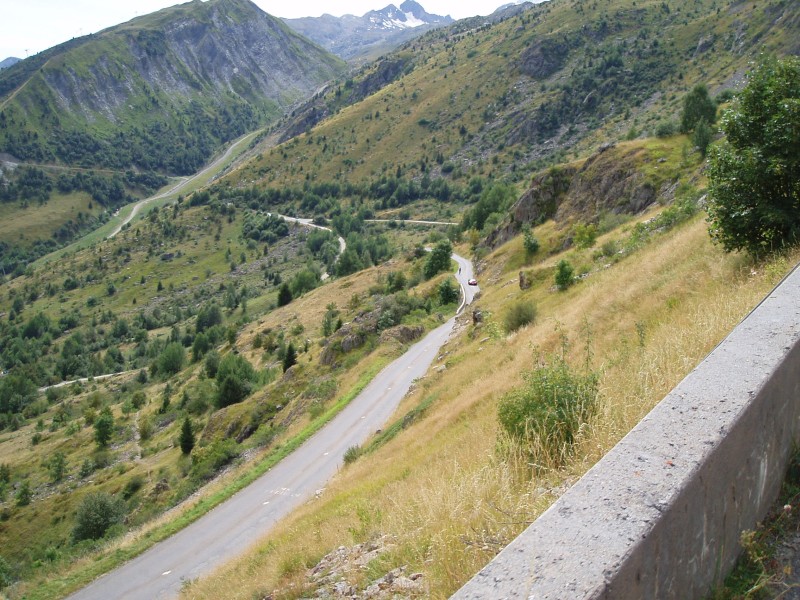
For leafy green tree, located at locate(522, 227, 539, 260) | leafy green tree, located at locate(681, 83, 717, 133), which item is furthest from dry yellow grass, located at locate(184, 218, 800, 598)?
leafy green tree, located at locate(681, 83, 717, 133)

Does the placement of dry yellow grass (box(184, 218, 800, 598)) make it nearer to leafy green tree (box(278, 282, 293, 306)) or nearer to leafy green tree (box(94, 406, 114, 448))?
leafy green tree (box(94, 406, 114, 448))

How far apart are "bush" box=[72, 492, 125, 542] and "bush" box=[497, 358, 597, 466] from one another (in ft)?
102

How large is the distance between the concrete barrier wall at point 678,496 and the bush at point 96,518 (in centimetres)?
3381

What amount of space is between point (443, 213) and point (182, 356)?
237 feet

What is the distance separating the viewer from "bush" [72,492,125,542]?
30312mm

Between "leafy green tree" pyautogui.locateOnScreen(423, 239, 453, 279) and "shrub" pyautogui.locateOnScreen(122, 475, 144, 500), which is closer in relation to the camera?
"shrub" pyautogui.locateOnScreen(122, 475, 144, 500)

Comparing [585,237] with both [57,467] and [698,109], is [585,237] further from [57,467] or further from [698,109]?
[57,467]

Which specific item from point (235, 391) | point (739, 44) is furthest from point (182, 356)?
point (739, 44)

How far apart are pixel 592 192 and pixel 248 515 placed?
38130mm

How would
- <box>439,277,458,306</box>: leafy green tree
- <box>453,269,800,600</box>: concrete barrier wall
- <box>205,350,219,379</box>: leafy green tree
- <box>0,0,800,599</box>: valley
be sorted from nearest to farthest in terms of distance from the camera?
<box>453,269,800,600</box>: concrete barrier wall
<box>0,0,800,599</box>: valley
<box>439,277,458,306</box>: leafy green tree
<box>205,350,219,379</box>: leafy green tree

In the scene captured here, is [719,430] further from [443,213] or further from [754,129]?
[443,213]

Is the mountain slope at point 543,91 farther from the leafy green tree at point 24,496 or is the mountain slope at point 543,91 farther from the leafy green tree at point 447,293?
the leafy green tree at point 24,496

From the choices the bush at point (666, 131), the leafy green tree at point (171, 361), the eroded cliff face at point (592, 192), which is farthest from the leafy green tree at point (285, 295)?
the bush at point (666, 131)

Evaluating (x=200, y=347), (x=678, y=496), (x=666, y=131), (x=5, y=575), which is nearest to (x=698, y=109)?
(x=666, y=131)
